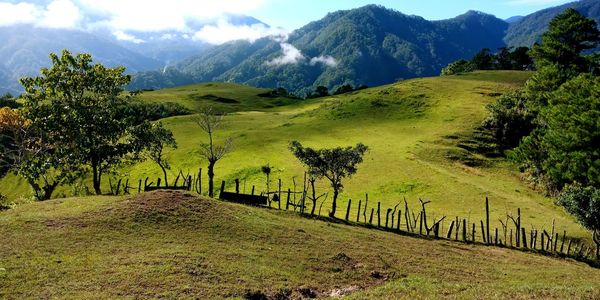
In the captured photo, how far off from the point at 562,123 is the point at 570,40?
53.9 m

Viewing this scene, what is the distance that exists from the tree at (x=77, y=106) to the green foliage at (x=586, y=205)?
4336 cm

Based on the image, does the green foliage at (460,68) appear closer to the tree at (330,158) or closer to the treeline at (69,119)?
the tree at (330,158)

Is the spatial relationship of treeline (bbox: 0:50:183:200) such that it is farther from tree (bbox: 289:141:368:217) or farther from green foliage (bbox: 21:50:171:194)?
tree (bbox: 289:141:368:217)

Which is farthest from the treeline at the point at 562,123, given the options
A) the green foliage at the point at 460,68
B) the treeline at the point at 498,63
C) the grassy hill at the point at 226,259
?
the green foliage at the point at 460,68

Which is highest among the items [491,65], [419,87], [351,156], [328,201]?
[491,65]

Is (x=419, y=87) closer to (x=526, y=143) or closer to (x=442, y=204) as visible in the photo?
(x=526, y=143)

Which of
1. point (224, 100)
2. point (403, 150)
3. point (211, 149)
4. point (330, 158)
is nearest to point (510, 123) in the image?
point (403, 150)

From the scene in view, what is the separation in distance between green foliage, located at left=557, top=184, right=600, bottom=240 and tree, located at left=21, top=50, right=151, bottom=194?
43.4 metres

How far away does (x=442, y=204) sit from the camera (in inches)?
2082

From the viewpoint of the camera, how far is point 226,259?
85.5 ft

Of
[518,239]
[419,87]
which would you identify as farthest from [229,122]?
[518,239]

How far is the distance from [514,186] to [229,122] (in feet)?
224

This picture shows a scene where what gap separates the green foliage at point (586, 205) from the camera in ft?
122

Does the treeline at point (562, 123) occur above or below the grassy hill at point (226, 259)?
above
